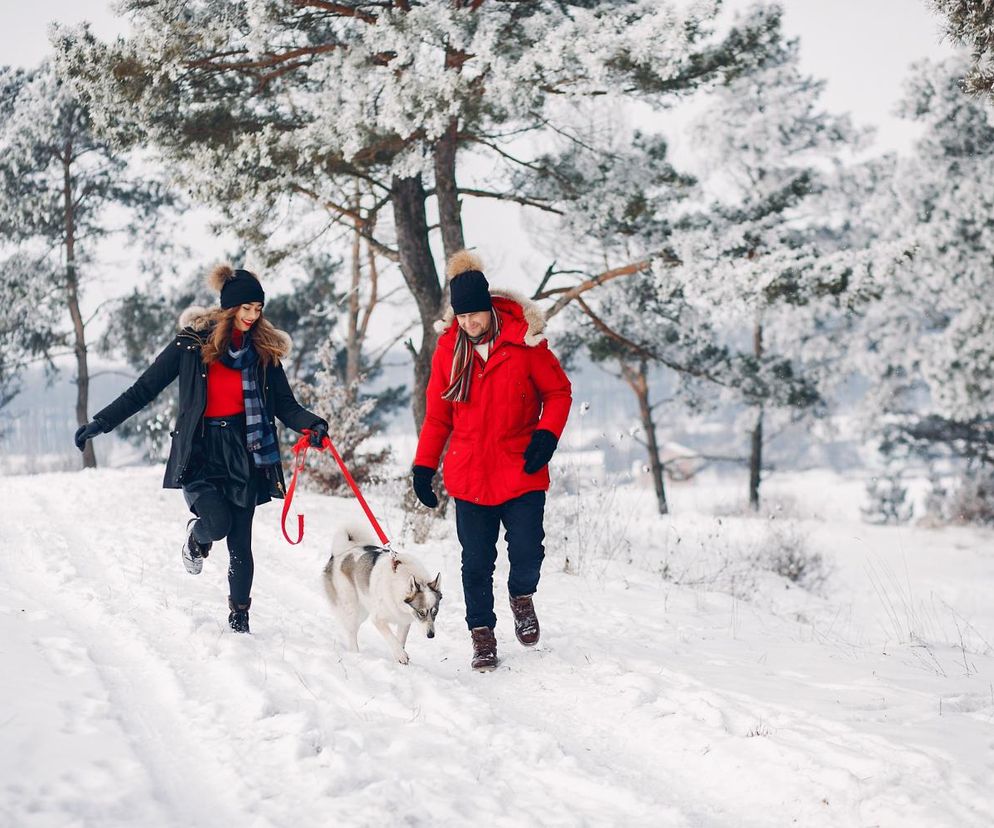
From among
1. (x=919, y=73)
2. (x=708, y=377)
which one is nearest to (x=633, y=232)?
(x=708, y=377)

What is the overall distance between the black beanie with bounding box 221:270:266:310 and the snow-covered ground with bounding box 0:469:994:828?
1.83 m

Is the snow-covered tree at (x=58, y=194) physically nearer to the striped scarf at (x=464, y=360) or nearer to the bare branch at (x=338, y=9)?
the bare branch at (x=338, y=9)

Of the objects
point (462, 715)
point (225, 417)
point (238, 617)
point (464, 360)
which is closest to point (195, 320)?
point (225, 417)

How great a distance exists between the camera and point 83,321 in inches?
816

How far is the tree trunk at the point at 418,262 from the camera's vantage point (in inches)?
406

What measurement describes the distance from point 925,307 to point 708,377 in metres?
7.58

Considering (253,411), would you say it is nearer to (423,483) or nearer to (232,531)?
(232,531)

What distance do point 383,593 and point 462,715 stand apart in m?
1.00

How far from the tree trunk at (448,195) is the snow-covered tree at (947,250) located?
9.47m

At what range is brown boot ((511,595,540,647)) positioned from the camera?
4355mm

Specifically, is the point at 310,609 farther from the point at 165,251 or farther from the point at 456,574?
the point at 165,251

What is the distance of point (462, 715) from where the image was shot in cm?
334

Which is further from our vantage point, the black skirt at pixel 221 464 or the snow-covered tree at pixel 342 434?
the snow-covered tree at pixel 342 434

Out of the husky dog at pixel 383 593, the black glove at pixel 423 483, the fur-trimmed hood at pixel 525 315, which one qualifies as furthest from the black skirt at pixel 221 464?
the fur-trimmed hood at pixel 525 315
